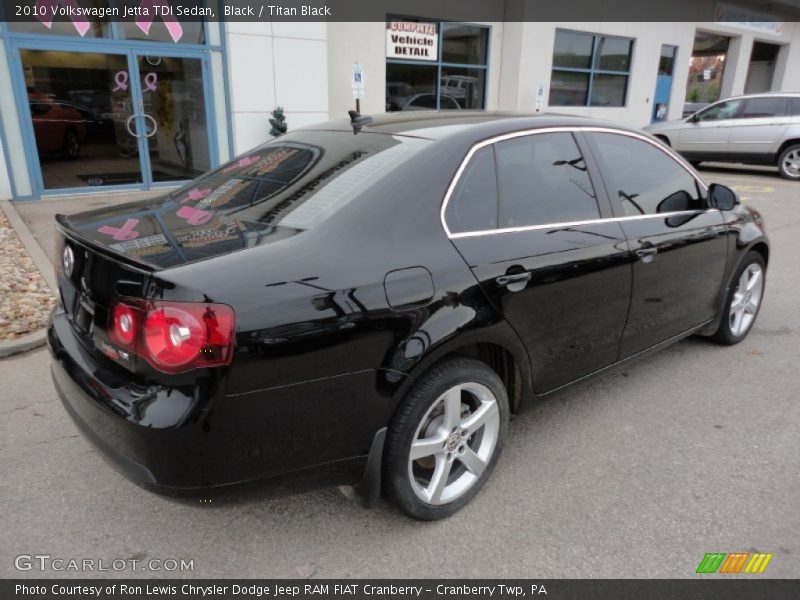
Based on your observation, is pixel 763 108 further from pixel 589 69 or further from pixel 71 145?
pixel 71 145

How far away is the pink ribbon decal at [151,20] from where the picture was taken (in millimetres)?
9438

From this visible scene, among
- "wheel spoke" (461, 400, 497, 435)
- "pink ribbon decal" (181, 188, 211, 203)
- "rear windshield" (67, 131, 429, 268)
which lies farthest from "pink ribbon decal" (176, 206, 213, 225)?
"wheel spoke" (461, 400, 497, 435)

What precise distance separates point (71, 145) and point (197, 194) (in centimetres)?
784

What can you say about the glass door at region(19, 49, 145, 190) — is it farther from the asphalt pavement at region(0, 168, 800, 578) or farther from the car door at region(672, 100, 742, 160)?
the car door at region(672, 100, 742, 160)

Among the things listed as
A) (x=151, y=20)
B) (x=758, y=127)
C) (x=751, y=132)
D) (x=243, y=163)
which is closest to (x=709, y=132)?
(x=751, y=132)

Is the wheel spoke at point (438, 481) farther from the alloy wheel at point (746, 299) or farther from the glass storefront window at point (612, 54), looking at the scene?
the glass storefront window at point (612, 54)

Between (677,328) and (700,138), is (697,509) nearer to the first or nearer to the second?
(677,328)

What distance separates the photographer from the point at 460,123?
2.84 m

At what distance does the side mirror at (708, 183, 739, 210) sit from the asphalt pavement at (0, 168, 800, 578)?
4.07 ft

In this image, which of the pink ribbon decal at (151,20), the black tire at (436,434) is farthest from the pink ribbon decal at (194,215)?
the pink ribbon decal at (151,20)

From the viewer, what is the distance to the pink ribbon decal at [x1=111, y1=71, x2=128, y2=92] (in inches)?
369

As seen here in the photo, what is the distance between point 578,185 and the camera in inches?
121

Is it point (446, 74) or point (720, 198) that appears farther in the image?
point (446, 74)
